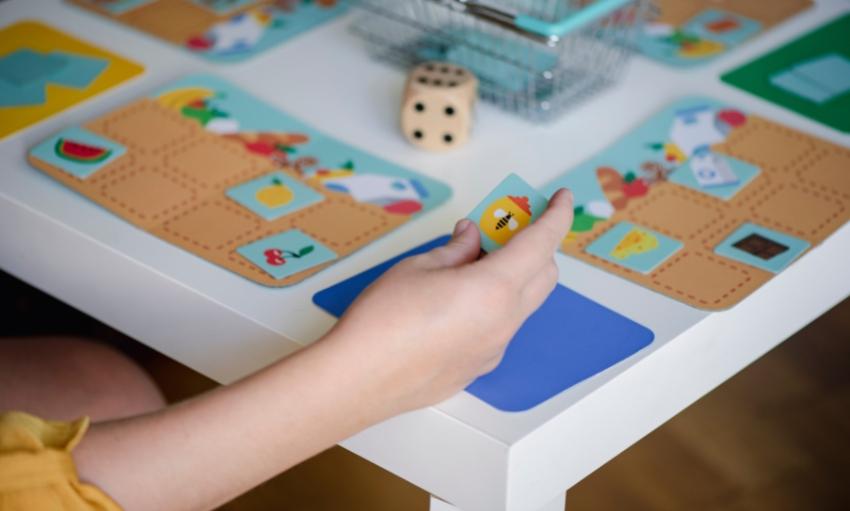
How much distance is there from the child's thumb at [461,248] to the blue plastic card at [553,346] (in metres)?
0.07

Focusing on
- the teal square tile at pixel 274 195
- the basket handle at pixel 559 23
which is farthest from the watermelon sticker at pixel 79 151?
the basket handle at pixel 559 23

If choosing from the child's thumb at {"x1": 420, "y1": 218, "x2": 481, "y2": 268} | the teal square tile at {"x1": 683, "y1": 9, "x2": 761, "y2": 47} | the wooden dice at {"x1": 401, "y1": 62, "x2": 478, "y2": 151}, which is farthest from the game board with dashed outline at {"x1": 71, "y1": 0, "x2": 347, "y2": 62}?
the child's thumb at {"x1": 420, "y1": 218, "x2": 481, "y2": 268}

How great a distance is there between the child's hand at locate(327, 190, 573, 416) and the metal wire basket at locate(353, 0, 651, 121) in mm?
329

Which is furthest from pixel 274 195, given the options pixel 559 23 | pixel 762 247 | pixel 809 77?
pixel 809 77

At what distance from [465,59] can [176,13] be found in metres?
0.35

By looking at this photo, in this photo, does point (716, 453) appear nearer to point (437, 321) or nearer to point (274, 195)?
point (274, 195)

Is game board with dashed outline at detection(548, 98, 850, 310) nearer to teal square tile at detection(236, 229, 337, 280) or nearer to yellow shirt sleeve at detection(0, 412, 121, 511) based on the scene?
teal square tile at detection(236, 229, 337, 280)

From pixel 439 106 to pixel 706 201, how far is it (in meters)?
0.24

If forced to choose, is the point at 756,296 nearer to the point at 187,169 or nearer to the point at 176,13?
the point at 187,169

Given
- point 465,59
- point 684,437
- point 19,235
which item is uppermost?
point 465,59

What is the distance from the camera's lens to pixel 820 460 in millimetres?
1498

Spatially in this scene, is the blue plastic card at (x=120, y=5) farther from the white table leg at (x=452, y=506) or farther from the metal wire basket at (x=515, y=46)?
the white table leg at (x=452, y=506)

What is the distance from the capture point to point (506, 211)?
0.80 meters

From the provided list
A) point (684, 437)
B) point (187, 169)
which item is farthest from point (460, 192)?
point (684, 437)
